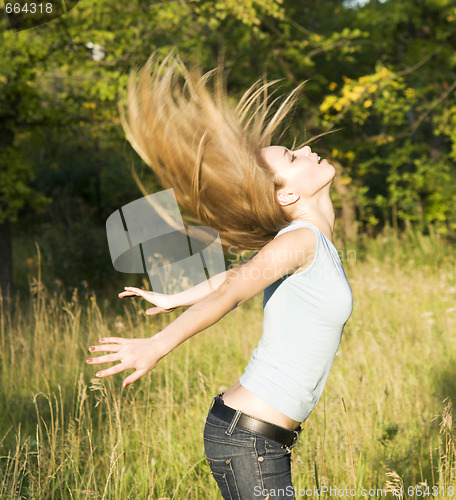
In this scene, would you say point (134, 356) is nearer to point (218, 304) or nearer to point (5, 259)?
point (218, 304)

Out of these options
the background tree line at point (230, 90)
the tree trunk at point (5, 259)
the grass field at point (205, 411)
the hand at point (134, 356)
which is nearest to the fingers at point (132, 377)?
the hand at point (134, 356)

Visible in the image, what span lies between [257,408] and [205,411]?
191 centimetres

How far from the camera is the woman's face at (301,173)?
1.87 metres

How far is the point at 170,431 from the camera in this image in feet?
10.5

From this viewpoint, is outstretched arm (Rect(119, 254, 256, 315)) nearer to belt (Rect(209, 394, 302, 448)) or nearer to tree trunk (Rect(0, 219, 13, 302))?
belt (Rect(209, 394, 302, 448))

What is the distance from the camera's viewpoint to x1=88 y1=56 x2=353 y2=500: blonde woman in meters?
1.53

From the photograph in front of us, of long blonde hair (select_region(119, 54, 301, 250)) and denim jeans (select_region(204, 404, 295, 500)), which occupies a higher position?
long blonde hair (select_region(119, 54, 301, 250))

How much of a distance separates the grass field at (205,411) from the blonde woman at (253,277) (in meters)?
0.75

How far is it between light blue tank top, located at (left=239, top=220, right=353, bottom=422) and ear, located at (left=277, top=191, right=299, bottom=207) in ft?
0.65

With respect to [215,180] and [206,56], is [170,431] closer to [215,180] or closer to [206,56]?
[215,180]

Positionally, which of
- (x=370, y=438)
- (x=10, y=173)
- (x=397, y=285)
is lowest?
(x=370, y=438)

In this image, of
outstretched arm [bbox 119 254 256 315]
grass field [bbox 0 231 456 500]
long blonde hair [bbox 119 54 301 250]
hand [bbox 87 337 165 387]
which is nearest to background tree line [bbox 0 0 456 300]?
grass field [bbox 0 231 456 500]

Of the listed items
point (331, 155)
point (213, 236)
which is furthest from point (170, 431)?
point (331, 155)

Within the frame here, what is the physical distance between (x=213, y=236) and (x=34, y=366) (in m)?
2.77
